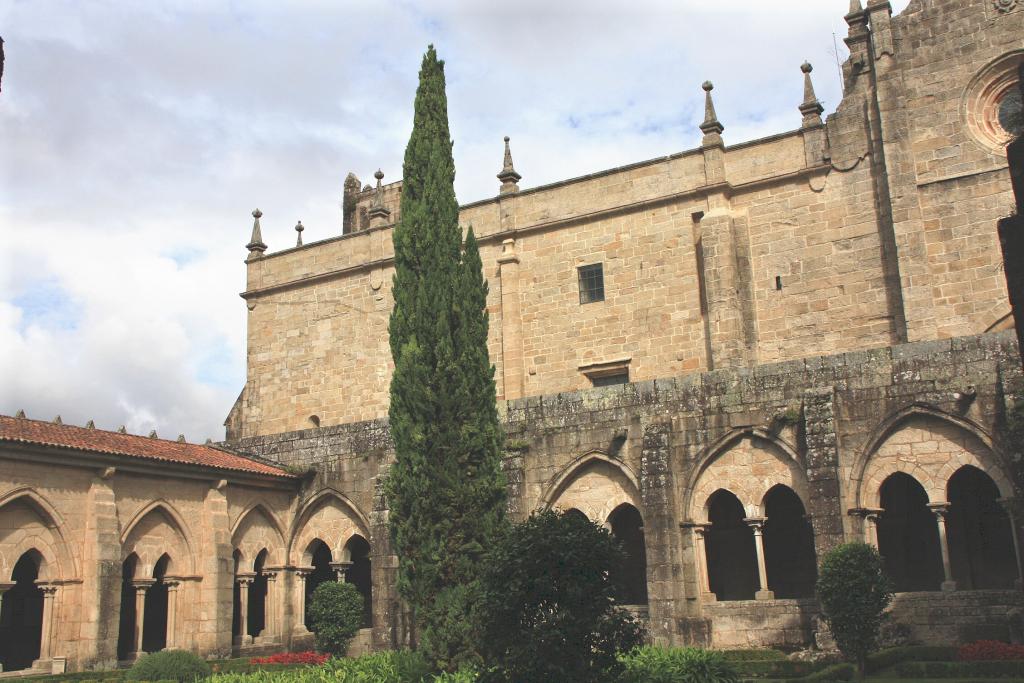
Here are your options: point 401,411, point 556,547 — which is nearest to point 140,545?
point 401,411

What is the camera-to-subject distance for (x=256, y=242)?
31.7m

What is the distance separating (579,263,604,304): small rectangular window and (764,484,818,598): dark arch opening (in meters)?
7.23

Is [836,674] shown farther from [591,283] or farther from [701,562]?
[591,283]

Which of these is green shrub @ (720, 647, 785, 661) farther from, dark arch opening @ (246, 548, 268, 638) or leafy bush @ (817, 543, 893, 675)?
dark arch opening @ (246, 548, 268, 638)

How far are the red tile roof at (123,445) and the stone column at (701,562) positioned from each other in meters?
9.12

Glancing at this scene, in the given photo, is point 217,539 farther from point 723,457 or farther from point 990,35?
point 990,35

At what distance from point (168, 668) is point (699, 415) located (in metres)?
9.72

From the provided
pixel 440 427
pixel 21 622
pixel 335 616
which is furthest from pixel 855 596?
pixel 21 622

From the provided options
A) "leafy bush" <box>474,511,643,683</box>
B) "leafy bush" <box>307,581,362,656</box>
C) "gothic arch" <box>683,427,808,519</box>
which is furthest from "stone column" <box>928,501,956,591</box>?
"leafy bush" <box>307,581,362,656</box>

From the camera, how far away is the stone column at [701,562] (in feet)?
59.5

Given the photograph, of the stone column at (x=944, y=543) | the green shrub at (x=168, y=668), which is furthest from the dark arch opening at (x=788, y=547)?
the green shrub at (x=168, y=668)

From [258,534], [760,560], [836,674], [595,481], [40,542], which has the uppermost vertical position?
[595,481]

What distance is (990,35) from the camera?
2191cm

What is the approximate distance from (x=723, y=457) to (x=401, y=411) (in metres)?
5.76
